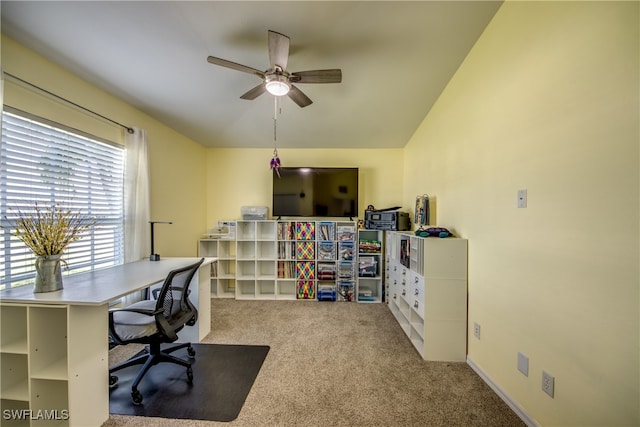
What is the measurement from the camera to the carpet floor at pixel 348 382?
1546 mm

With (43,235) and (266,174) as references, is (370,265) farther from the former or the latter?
(43,235)

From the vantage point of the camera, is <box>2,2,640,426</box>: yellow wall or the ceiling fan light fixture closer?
<box>2,2,640,426</box>: yellow wall

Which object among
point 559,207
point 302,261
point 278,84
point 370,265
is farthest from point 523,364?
Result: point 302,261

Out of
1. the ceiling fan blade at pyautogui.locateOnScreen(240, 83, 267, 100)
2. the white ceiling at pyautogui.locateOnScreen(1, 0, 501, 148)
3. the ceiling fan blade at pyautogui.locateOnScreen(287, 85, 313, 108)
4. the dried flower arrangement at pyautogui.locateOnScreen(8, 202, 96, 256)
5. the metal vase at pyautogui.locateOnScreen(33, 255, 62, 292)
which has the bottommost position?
the metal vase at pyautogui.locateOnScreen(33, 255, 62, 292)

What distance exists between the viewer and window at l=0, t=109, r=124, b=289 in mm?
1653

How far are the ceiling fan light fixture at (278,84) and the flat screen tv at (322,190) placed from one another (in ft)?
6.24

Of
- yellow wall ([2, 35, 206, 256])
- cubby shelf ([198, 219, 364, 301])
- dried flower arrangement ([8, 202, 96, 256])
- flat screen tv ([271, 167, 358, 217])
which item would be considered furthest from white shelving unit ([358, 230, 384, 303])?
dried flower arrangement ([8, 202, 96, 256])

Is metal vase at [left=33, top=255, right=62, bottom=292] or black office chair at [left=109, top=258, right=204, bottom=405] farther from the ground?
metal vase at [left=33, top=255, right=62, bottom=292]

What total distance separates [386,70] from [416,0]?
71 cm

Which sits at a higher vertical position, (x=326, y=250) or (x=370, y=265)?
(x=326, y=250)

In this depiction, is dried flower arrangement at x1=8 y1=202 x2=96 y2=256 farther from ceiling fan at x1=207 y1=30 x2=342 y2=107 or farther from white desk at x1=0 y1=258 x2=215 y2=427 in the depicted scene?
ceiling fan at x1=207 y1=30 x2=342 y2=107

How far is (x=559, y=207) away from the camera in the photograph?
129cm

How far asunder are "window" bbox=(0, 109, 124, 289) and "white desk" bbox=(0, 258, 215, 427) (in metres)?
0.38

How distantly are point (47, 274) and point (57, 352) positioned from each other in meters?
0.48
